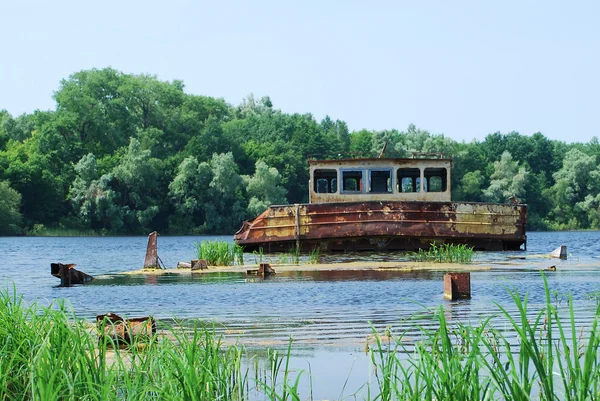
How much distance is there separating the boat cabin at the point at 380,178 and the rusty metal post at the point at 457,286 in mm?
17914

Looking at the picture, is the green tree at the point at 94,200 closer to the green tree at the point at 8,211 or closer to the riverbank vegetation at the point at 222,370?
the green tree at the point at 8,211

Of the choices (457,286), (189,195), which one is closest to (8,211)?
(189,195)

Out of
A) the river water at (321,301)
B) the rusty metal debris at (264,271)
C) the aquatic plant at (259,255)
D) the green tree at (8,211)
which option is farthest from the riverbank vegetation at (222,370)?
the green tree at (8,211)

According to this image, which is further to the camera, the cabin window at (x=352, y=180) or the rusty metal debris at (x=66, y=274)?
the cabin window at (x=352, y=180)

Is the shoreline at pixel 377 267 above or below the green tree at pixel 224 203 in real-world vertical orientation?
below

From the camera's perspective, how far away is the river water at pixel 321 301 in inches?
379

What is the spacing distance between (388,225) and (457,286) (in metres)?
17.0

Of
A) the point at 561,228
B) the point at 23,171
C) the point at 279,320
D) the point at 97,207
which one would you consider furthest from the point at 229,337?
the point at 561,228

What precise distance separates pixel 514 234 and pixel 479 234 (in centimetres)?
148

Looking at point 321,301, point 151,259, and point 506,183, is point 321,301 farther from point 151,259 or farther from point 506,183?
point 506,183

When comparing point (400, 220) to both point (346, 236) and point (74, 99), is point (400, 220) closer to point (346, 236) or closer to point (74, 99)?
point (346, 236)

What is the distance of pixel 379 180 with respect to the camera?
1340 inches

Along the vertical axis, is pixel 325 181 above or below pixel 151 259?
above

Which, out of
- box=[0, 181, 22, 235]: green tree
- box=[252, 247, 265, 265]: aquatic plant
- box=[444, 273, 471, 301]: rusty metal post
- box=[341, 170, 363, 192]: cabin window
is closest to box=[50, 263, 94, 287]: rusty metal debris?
box=[252, 247, 265, 265]: aquatic plant
